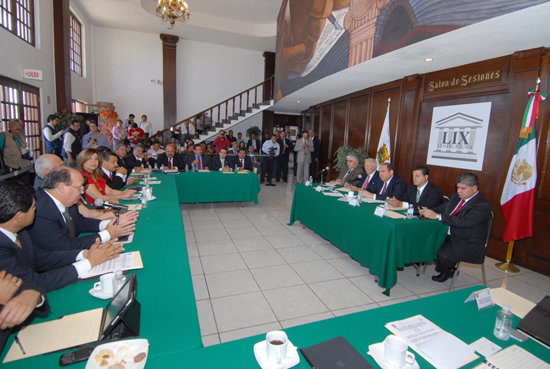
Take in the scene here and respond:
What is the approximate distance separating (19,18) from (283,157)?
22.4 ft

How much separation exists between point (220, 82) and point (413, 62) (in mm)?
9355

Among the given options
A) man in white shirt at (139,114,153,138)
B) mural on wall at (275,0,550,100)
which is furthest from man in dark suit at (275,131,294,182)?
man in white shirt at (139,114,153,138)

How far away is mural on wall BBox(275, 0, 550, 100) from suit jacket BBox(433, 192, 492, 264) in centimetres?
167

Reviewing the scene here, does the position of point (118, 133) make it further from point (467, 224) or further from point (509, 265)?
point (509, 265)

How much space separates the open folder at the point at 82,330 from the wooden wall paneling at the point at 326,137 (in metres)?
7.38

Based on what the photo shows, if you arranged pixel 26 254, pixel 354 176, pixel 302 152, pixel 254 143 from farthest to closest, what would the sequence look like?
1. pixel 254 143
2. pixel 302 152
3. pixel 354 176
4. pixel 26 254

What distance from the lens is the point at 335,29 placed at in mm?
4715

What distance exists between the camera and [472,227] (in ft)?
8.94

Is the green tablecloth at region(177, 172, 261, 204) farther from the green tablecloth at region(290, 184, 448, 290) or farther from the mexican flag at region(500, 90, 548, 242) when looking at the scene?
the mexican flag at region(500, 90, 548, 242)

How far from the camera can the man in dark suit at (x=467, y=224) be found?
8.70 ft

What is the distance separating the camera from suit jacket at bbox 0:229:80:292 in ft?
3.95

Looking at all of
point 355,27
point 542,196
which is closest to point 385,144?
point 355,27

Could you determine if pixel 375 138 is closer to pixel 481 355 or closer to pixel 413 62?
pixel 413 62

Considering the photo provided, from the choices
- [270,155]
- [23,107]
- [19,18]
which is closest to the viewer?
[19,18]
